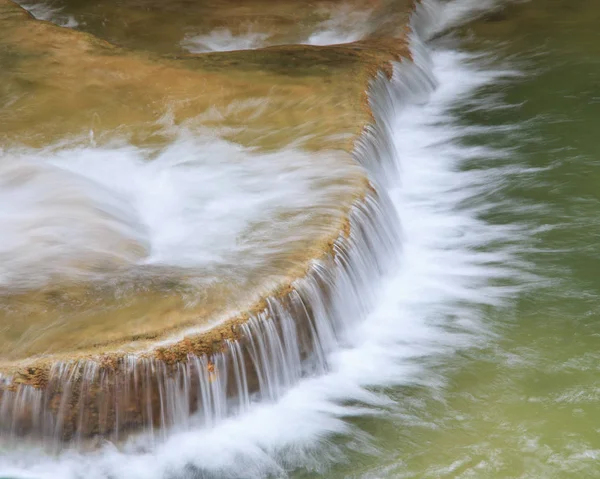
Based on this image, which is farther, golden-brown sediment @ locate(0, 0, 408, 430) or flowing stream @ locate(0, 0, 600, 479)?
golden-brown sediment @ locate(0, 0, 408, 430)

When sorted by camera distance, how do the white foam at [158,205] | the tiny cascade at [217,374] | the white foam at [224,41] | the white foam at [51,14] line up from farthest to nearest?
the white foam at [51,14] < the white foam at [224,41] < the white foam at [158,205] < the tiny cascade at [217,374]

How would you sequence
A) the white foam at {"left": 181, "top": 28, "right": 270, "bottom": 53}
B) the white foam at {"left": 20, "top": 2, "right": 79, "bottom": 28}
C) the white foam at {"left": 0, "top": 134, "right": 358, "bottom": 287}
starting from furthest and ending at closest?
the white foam at {"left": 20, "top": 2, "right": 79, "bottom": 28}
the white foam at {"left": 181, "top": 28, "right": 270, "bottom": 53}
the white foam at {"left": 0, "top": 134, "right": 358, "bottom": 287}

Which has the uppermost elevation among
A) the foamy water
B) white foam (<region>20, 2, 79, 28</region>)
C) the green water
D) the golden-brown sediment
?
white foam (<region>20, 2, 79, 28</region>)

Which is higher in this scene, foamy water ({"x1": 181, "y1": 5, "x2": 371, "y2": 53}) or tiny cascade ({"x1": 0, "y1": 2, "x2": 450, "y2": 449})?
foamy water ({"x1": 181, "y1": 5, "x2": 371, "y2": 53})

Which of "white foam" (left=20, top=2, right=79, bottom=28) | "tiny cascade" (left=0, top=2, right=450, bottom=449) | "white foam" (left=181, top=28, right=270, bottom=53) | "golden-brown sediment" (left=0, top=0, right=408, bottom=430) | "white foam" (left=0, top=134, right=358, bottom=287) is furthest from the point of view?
"white foam" (left=20, top=2, right=79, bottom=28)

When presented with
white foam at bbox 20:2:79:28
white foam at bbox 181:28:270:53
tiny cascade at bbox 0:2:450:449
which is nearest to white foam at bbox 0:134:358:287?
tiny cascade at bbox 0:2:450:449

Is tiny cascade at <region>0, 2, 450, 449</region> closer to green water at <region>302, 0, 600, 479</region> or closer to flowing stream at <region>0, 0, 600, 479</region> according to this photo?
flowing stream at <region>0, 0, 600, 479</region>

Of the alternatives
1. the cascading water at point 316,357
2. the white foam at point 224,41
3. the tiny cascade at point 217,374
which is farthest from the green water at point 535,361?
the white foam at point 224,41

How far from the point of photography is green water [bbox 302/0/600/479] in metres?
4.49

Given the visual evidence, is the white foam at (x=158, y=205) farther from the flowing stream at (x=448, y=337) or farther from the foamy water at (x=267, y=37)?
the foamy water at (x=267, y=37)

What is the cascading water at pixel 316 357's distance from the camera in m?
4.46

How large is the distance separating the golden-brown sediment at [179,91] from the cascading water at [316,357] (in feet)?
1.39

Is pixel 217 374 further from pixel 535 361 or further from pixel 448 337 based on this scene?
pixel 535 361

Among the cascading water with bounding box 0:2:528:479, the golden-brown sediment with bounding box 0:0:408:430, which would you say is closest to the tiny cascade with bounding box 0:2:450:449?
the cascading water with bounding box 0:2:528:479
